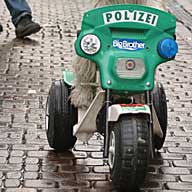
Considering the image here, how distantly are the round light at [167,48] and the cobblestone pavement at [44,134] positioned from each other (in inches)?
27.4

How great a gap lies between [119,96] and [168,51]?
0.43 metres

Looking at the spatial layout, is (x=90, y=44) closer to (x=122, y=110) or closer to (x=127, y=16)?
(x=127, y=16)

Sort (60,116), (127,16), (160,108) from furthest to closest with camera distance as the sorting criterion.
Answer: (160,108), (60,116), (127,16)

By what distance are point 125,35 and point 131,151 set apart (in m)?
0.74

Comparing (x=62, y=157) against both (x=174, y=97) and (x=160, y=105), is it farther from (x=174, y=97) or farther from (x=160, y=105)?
(x=174, y=97)

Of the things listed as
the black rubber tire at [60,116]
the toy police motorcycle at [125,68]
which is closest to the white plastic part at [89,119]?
the toy police motorcycle at [125,68]

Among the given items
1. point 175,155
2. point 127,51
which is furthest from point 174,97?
point 127,51

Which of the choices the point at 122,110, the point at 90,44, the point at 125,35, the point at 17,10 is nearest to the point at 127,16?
the point at 125,35

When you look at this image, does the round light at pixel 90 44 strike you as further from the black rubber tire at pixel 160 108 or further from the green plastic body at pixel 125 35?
the black rubber tire at pixel 160 108

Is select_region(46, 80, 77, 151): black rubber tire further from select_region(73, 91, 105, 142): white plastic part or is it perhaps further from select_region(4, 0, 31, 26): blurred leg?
select_region(4, 0, 31, 26): blurred leg

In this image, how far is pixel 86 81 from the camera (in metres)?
4.81

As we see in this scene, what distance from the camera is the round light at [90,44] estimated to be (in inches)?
177

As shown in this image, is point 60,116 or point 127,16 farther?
point 60,116

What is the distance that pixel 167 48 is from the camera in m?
4.54
